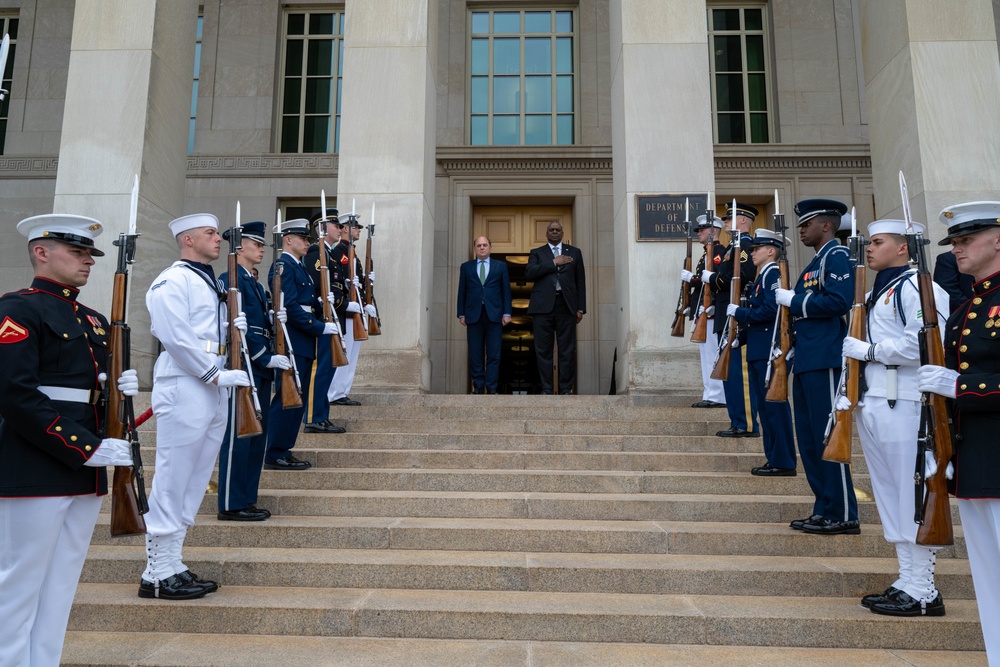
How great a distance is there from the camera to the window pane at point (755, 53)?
1409 centimetres

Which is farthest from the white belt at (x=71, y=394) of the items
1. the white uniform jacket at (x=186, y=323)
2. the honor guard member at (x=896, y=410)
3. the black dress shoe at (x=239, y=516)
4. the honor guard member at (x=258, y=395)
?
the honor guard member at (x=896, y=410)

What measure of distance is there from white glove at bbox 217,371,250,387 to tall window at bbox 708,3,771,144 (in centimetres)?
1143

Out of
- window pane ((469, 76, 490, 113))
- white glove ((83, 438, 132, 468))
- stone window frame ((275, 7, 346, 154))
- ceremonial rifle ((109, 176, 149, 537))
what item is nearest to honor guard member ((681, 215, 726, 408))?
ceremonial rifle ((109, 176, 149, 537))

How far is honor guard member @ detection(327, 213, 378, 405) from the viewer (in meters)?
8.20

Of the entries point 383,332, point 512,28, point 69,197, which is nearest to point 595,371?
point 383,332

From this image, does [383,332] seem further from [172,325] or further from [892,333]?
[892,333]

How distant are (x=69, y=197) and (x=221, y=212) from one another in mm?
4064

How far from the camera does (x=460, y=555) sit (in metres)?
4.86

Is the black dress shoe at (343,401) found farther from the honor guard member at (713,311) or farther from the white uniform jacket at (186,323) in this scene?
the honor guard member at (713,311)

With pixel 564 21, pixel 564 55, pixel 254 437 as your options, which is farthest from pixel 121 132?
pixel 564 21

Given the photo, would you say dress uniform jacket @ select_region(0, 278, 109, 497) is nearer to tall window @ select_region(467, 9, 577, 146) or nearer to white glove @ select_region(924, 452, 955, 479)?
white glove @ select_region(924, 452, 955, 479)

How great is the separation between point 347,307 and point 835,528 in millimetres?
5194

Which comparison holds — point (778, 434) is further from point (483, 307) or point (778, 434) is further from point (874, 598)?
point (483, 307)

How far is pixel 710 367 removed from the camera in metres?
8.19
